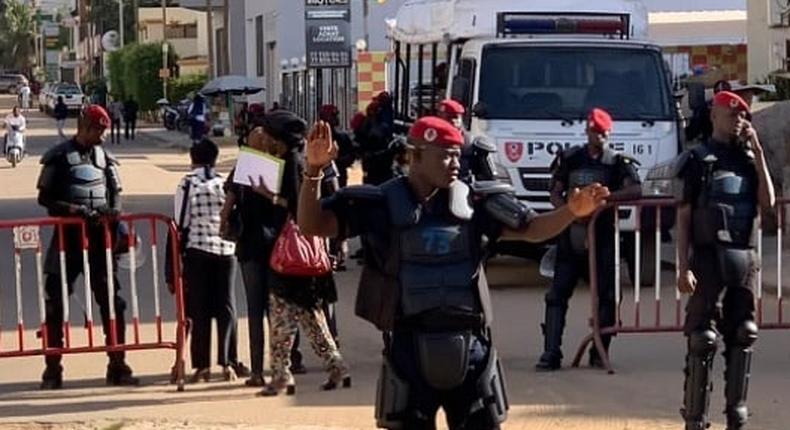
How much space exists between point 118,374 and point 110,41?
96943mm

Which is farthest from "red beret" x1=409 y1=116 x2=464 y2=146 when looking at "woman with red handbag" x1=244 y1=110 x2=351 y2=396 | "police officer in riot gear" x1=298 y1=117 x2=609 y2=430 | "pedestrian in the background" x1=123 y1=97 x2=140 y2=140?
"pedestrian in the background" x1=123 y1=97 x2=140 y2=140

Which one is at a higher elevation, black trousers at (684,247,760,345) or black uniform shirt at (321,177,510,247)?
black uniform shirt at (321,177,510,247)

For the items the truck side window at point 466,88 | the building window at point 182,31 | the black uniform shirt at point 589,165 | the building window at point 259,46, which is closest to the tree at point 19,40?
the building window at point 182,31

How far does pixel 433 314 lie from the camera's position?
6590 millimetres

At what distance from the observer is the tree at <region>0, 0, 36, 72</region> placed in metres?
182

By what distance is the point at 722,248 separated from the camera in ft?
28.6

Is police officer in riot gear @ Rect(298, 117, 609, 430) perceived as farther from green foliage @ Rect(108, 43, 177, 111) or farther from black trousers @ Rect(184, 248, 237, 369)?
green foliage @ Rect(108, 43, 177, 111)

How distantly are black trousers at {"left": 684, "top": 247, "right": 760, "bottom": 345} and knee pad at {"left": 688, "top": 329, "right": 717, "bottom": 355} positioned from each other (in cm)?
3

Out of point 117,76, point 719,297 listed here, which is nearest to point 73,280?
point 719,297

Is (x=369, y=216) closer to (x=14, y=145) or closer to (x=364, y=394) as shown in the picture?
(x=364, y=394)

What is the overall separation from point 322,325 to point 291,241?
59 centimetres

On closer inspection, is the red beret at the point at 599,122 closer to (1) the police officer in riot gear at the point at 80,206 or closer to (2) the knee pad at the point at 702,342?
(2) the knee pad at the point at 702,342

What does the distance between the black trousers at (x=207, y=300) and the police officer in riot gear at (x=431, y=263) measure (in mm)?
4632

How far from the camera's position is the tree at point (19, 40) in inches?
7180
